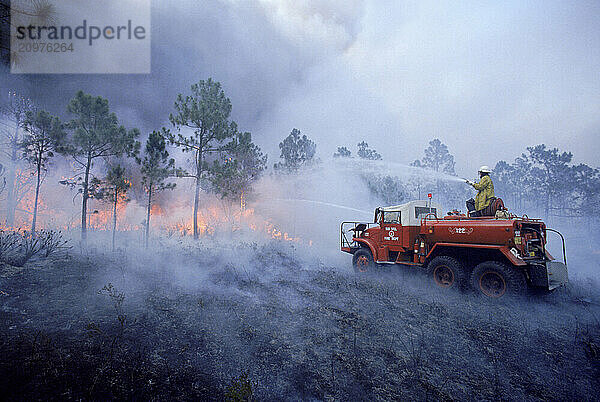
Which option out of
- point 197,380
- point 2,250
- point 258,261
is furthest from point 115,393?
point 2,250

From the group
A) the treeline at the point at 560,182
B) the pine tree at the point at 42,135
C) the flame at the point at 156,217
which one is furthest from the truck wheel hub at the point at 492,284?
the treeline at the point at 560,182

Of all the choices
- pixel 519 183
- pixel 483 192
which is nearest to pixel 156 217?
pixel 483 192

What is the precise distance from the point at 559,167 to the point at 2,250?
215 feet

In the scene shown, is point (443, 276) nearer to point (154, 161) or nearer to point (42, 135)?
point (154, 161)

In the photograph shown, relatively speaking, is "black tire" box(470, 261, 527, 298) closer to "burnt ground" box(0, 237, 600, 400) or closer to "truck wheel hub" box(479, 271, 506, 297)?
"truck wheel hub" box(479, 271, 506, 297)

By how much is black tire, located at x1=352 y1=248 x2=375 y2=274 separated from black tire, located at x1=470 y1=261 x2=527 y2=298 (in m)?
3.68

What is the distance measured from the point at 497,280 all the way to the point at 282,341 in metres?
6.58

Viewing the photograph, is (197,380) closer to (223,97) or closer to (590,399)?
(590,399)

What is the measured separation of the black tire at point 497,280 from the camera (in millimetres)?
7082

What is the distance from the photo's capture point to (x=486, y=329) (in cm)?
585

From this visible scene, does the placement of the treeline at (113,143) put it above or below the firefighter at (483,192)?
above

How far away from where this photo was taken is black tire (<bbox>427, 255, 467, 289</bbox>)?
808 cm

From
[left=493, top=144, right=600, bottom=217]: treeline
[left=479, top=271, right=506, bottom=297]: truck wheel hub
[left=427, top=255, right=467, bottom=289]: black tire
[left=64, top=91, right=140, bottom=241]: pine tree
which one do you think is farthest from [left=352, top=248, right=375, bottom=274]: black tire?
[left=493, top=144, right=600, bottom=217]: treeline

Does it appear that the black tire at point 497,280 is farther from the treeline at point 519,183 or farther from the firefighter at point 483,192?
the treeline at point 519,183
